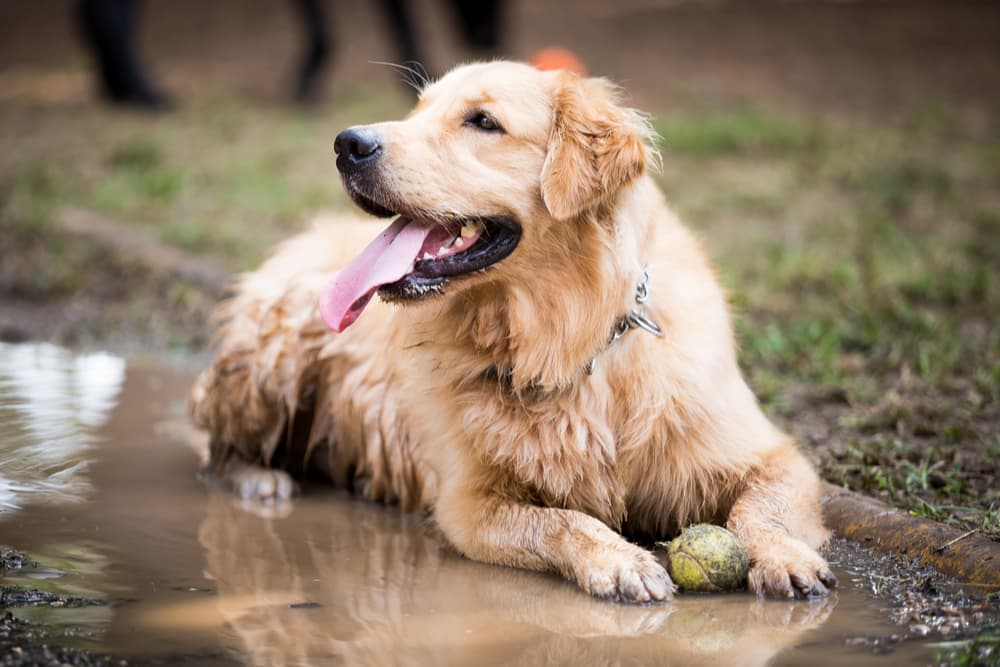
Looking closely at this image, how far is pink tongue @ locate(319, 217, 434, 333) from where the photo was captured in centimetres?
370

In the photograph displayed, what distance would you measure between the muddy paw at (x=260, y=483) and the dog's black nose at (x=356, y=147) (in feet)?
5.12

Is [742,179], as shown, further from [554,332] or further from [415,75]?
[554,332]

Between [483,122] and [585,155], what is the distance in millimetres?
362

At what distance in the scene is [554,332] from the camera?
371cm

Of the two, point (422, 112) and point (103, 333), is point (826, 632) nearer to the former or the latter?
point (422, 112)

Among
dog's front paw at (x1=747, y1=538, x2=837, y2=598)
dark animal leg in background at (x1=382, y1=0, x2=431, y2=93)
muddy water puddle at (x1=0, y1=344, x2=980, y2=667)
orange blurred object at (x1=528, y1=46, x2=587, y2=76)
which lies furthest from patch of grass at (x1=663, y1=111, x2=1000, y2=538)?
dark animal leg in background at (x1=382, y1=0, x2=431, y2=93)

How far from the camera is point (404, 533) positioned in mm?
4207

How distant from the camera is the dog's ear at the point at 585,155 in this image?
3631 millimetres

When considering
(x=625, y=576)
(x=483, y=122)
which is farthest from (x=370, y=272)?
(x=625, y=576)

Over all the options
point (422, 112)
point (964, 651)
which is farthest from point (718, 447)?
point (422, 112)

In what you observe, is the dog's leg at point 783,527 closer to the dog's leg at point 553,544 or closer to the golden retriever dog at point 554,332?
the golden retriever dog at point 554,332

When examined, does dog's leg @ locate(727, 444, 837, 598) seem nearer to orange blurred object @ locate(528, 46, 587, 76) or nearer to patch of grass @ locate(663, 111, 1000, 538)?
patch of grass @ locate(663, 111, 1000, 538)

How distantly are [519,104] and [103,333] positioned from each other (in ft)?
13.1

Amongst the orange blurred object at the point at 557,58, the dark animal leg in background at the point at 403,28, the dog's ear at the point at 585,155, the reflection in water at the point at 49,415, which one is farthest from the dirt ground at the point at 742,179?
the dog's ear at the point at 585,155
